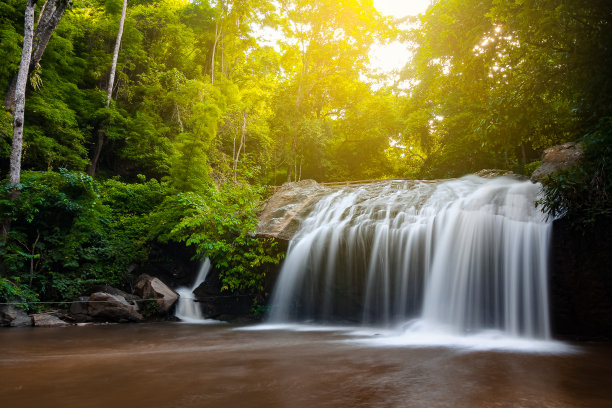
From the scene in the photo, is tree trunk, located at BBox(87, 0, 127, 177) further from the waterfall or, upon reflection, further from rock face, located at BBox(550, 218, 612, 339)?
rock face, located at BBox(550, 218, 612, 339)

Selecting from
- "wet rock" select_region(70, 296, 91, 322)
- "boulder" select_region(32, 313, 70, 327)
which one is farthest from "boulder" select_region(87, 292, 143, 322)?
"boulder" select_region(32, 313, 70, 327)

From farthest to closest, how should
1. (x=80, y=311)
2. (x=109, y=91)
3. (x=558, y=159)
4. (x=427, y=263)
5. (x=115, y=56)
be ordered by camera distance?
(x=115, y=56), (x=109, y=91), (x=80, y=311), (x=558, y=159), (x=427, y=263)

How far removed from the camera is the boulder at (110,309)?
8.10m

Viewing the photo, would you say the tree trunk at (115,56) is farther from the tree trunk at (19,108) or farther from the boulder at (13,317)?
the boulder at (13,317)

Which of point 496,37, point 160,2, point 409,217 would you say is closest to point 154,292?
point 409,217

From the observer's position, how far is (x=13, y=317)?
759 centimetres

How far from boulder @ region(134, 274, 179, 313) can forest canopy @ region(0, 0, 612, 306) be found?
117 cm

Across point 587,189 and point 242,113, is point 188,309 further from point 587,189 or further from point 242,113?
point 242,113

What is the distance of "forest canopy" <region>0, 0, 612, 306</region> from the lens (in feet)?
27.3

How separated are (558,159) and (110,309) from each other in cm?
1011

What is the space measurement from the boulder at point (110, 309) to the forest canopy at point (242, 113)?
4.15 ft

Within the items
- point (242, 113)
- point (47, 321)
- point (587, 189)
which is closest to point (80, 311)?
point (47, 321)

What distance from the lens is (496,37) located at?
8.77m

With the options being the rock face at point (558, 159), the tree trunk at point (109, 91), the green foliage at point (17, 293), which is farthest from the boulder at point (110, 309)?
the tree trunk at point (109, 91)
